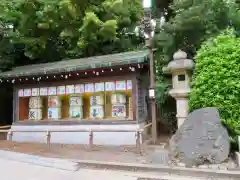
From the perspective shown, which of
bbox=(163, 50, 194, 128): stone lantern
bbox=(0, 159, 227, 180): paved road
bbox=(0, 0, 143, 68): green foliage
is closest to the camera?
bbox=(0, 159, 227, 180): paved road

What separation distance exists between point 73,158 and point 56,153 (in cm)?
121

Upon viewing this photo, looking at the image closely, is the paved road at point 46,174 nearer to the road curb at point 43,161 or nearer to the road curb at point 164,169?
the road curb at point 43,161

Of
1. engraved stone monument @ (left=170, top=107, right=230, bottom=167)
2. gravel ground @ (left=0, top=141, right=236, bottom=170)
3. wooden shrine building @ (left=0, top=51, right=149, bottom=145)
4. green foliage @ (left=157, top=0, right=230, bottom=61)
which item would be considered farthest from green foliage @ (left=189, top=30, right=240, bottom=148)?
wooden shrine building @ (left=0, top=51, right=149, bottom=145)

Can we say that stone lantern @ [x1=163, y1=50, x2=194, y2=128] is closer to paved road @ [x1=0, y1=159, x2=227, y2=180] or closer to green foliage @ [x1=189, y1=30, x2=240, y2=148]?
green foliage @ [x1=189, y1=30, x2=240, y2=148]

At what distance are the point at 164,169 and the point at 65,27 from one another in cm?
1093

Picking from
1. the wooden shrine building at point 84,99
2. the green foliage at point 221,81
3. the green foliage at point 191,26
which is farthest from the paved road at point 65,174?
the green foliage at point 191,26

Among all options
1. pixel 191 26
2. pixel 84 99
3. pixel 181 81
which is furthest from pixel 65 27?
pixel 181 81

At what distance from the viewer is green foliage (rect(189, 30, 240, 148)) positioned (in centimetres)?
688

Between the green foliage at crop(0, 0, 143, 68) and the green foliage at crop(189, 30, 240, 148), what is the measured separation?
21.4ft

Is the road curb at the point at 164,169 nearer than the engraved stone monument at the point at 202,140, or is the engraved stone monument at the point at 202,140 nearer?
the road curb at the point at 164,169

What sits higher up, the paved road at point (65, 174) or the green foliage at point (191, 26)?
the green foliage at point (191, 26)

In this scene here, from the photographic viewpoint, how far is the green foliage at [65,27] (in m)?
13.0

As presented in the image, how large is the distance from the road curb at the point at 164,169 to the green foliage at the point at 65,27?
8.18 m

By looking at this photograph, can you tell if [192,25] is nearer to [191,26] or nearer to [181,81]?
[191,26]
